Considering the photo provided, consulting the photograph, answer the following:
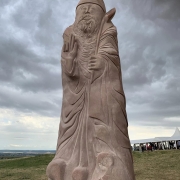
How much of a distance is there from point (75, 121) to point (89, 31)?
84.7 inches

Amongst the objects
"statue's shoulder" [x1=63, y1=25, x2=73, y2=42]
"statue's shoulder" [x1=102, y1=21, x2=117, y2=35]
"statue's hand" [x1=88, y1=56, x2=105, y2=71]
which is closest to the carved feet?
"statue's hand" [x1=88, y1=56, x2=105, y2=71]

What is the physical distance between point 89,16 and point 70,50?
94cm

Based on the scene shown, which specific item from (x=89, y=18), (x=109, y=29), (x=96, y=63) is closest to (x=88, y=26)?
(x=89, y=18)

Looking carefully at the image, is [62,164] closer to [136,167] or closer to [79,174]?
[79,174]

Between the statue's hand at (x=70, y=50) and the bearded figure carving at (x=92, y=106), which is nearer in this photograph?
the bearded figure carving at (x=92, y=106)

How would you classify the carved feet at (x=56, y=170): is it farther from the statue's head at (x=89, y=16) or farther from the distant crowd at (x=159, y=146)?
the distant crowd at (x=159, y=146)

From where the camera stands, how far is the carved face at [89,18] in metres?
6.23

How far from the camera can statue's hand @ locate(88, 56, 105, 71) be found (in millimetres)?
5836

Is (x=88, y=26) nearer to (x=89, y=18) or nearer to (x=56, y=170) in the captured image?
(x=89, y=18)

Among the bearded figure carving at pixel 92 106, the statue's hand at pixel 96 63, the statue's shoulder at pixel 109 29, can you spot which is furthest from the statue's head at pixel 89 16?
the statue's hand at pixel 96 63

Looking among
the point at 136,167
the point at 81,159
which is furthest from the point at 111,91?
the point at 136,167

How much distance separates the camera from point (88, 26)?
20.4 ft

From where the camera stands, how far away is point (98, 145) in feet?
17.6

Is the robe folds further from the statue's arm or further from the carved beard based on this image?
the carved beard
